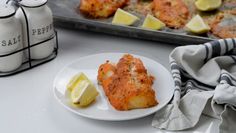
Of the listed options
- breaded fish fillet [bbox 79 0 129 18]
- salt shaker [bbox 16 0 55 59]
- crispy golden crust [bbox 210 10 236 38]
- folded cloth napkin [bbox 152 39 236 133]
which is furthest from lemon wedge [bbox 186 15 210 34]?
salt shaker [bbox 16 0 55 59]

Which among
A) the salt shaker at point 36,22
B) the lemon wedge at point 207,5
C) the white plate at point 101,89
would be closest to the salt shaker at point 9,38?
the salt shaker at point 36,22

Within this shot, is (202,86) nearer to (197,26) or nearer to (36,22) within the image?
(197,26)

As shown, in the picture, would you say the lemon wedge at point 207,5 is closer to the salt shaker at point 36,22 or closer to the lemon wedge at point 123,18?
the lemon wedge at point 123,18

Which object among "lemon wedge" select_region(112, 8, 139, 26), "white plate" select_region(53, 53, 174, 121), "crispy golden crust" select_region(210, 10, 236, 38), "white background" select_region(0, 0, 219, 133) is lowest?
"white background" select_region(0, 0, 219, 133)

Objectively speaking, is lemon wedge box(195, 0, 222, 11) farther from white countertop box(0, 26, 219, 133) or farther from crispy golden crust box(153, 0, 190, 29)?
white countertop box(0, 26, 219, 133)

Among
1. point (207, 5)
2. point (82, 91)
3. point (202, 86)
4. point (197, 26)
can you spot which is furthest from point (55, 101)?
point (207, 5)

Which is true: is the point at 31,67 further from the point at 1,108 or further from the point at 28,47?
Answer: the point at 1,108

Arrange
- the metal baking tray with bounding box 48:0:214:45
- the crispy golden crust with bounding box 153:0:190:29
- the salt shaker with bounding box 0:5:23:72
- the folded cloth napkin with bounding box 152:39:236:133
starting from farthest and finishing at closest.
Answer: the crispy golden crust with bounding box 153:0:190:29 → the metal baking tray with bounding box 48:0:214:45 → the salt shaker with bounding box 0:5:23:72 → the folded cloth napkin with bounding box 152:39:236:133

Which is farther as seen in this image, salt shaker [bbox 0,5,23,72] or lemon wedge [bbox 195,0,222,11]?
lemon wedge [bbox 195,0,222,11]
